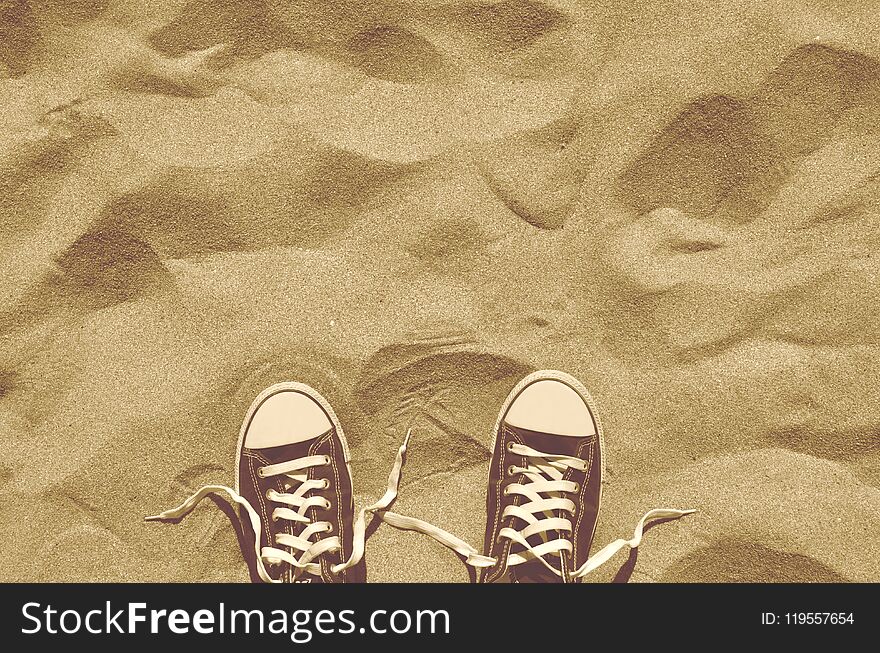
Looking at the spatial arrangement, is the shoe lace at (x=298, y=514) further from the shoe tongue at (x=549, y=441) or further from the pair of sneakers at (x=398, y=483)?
the shoe tongue at (x=549, y=441)

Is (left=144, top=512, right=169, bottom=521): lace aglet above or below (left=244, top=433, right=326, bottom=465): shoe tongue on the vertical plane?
below

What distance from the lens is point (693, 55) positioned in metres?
1.57

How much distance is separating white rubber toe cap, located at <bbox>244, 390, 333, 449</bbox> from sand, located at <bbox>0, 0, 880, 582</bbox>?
96 mm

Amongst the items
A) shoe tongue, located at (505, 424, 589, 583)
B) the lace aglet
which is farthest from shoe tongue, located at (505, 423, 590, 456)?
the lace aglet

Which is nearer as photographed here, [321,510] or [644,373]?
[644,373]

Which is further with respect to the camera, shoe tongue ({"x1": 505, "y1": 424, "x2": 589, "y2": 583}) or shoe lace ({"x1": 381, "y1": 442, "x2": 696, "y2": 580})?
shoe tongue ({"x1": 505, "y1": 424, "x2": 589, "y2": 583})

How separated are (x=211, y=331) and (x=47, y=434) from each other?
45cm

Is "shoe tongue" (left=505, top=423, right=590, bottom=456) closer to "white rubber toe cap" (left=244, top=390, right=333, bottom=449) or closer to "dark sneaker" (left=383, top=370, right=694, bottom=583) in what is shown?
"dark sneaker" (left=383, top=370, right=694, bottom=583)

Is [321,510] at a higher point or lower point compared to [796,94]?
lower

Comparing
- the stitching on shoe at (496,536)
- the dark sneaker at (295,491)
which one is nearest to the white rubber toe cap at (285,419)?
the dark sneaker at (295,491)

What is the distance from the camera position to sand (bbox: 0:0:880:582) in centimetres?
156

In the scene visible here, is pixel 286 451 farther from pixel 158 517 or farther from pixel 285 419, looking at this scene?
pixel 158 517

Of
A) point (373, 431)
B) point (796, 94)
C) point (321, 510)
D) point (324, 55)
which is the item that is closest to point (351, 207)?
point (324, 55)
